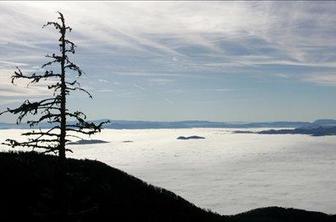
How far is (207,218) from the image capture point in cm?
4488

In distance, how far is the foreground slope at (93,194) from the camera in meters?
29.7

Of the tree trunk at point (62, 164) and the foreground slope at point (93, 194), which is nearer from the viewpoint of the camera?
the tree trunk at point (62, 164)

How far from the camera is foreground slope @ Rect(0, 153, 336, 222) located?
29.7 metres

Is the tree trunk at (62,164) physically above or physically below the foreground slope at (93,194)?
above

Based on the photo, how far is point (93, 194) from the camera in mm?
36875

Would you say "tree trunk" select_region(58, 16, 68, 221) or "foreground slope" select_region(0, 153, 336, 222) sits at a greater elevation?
"tree trunk" select_region(58, 16, 68, 221)

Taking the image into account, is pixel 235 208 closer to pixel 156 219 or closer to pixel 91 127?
pixel 156 219

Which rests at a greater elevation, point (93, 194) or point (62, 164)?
point (62, 164)

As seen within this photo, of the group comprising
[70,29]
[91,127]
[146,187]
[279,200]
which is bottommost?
[279,200]

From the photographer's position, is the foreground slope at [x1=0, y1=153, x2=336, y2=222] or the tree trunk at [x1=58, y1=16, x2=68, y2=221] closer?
the tree trunk at [x1=58, y1=16, x2=68, y2=221]

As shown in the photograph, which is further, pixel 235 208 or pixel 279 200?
pixel 279 200

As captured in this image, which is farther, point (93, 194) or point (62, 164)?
point (93, 194)

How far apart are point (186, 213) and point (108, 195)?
329 inches

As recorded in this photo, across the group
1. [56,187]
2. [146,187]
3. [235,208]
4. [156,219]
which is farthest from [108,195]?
[235,208]
